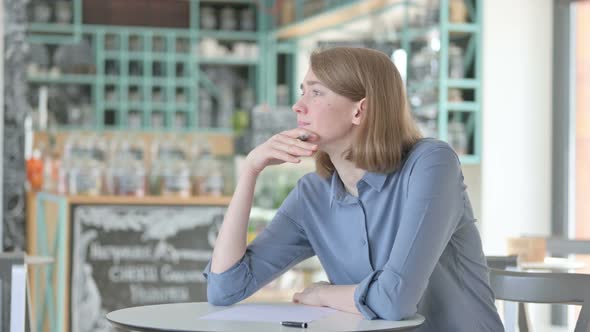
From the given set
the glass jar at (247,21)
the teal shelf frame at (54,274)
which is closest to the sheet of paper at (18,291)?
the teal shelf frame at (54,274)

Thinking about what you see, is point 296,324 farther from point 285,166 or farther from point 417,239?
point 285,166

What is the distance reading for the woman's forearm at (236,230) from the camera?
2.29m

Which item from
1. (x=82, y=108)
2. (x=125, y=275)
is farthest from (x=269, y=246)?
(x=82, y=108)

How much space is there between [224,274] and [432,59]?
533 centimetres

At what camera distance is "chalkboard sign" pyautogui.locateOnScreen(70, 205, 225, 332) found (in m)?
5.45

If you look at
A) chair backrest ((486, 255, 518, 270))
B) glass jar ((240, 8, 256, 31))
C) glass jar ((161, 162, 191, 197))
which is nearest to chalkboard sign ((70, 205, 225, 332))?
glass jar ((161, 162, 191, 197))

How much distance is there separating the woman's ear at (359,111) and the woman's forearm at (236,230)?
0.83 feet

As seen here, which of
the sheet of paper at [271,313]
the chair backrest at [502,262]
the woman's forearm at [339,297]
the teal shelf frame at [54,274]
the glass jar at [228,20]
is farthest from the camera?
the glass jar at [228,20]

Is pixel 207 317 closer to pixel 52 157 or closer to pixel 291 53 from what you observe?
pixel 52 157

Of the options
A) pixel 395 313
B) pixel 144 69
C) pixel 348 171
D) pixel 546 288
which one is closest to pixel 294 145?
pixel 348 171

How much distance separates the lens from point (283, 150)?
2.20 meters

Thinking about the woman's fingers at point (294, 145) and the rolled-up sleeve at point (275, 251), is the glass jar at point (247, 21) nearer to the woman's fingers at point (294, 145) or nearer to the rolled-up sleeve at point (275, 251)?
the rolled-up sleeve at point (275, 251)

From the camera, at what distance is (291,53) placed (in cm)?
1164

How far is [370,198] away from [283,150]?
20 centimetres
